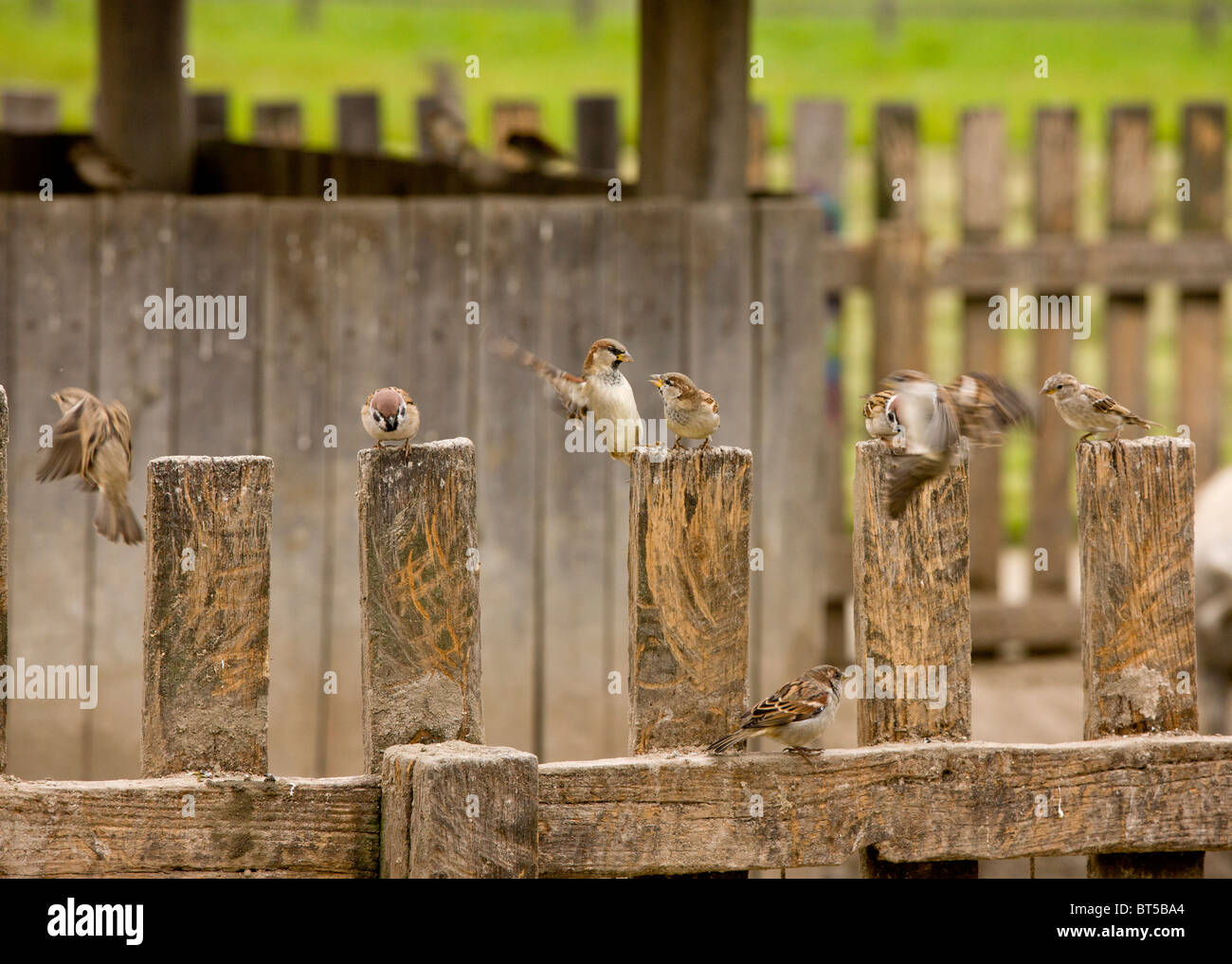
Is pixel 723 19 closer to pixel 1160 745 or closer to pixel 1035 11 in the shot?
pixel 1160 745

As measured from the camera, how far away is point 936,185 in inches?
855

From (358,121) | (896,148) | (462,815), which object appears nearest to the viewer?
→ (462,815)

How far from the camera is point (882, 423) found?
288 centimetres

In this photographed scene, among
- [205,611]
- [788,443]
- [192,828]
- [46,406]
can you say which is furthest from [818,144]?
[192,828]

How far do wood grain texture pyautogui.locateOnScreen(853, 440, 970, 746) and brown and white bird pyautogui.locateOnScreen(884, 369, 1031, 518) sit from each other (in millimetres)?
35

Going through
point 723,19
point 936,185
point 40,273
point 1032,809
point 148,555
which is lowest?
point 1032,809

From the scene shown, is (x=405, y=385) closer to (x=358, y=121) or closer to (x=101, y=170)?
(x=101, y=170)

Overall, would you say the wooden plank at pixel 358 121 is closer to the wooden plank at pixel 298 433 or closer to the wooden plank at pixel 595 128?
the wooden plank at pixel 595 128

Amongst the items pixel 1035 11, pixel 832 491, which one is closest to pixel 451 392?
pixel 832 491

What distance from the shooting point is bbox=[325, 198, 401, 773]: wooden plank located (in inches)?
208

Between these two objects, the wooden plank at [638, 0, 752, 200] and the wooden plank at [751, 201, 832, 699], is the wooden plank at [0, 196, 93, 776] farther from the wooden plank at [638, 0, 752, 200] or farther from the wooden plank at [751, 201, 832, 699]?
the wooden plank at [751, 201, 832, 699]

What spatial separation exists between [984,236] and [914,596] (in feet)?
19.5

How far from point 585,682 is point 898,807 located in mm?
2833

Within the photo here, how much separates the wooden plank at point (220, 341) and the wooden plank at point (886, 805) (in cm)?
292
